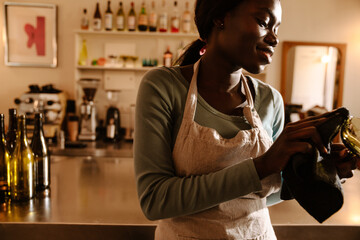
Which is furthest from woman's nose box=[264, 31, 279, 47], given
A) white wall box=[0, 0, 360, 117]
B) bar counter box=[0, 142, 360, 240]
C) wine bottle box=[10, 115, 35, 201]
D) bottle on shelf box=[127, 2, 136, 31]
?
white wall box=[0, 0, 360, 117]

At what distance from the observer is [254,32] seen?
0.82 metres

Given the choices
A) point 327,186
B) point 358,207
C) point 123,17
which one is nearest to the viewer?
point 327,186

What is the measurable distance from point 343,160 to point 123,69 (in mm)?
3367

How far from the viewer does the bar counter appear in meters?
1.13

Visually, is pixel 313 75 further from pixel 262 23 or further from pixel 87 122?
pixel 262 23

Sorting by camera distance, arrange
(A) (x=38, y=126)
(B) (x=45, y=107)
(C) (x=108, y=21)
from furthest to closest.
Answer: (C) (x=108, y=21)
(B) (x=45, y=107)
(A) (x=38, y=126)

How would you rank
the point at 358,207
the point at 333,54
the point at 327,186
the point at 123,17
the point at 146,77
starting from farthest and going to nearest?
the point at 333,54 → the point at 123,17 → the point at 358,207 → the point at 146,77 → the point at 327,186

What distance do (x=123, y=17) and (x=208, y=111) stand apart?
10.6 feet

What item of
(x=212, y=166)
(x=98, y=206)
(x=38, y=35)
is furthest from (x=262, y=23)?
(x=38, y=35)

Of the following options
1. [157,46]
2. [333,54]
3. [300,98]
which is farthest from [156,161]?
[333,54]

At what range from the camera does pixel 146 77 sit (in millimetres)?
877

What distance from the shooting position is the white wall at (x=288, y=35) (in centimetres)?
396

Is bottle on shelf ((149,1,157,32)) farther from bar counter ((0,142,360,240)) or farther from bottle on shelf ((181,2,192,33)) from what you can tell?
bar counter ((0,142,360,240))

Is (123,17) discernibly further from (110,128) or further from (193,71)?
(193,71)
